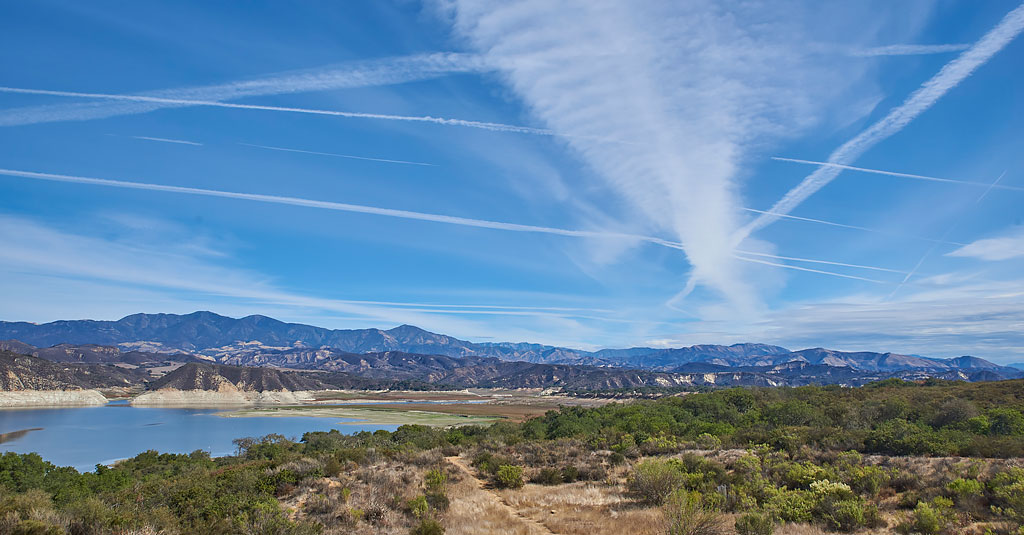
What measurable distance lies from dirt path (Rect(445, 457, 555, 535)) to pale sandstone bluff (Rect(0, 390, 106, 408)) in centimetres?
13934

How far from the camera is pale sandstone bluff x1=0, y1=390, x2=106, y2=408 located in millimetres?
109000

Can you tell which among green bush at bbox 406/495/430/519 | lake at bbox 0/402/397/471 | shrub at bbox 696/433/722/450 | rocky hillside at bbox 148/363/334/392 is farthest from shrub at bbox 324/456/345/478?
rocky hillside at bbox 148/363/334/392

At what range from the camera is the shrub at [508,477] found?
19.0 m

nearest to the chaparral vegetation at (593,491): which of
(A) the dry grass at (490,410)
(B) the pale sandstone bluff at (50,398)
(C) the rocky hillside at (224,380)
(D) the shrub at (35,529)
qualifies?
(D) the shrub at (35,529)

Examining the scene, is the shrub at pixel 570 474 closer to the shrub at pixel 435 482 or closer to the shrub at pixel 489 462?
the shrub at pixel 489 462

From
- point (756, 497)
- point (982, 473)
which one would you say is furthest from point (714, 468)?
point (982, 473)

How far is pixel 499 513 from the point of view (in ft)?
47.6

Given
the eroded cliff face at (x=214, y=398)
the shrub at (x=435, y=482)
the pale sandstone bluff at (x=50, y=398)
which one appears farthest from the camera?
the eroded cliff face at (x=214, y=398)

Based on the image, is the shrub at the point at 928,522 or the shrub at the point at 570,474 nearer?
the shrub at the point at 928,522

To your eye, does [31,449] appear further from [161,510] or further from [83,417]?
[161,510]

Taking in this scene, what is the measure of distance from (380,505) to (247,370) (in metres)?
183

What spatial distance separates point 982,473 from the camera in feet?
53.8

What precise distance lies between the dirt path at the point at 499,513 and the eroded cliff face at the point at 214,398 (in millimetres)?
143266

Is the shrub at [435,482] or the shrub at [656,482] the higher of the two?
the shrub at [656,482]
